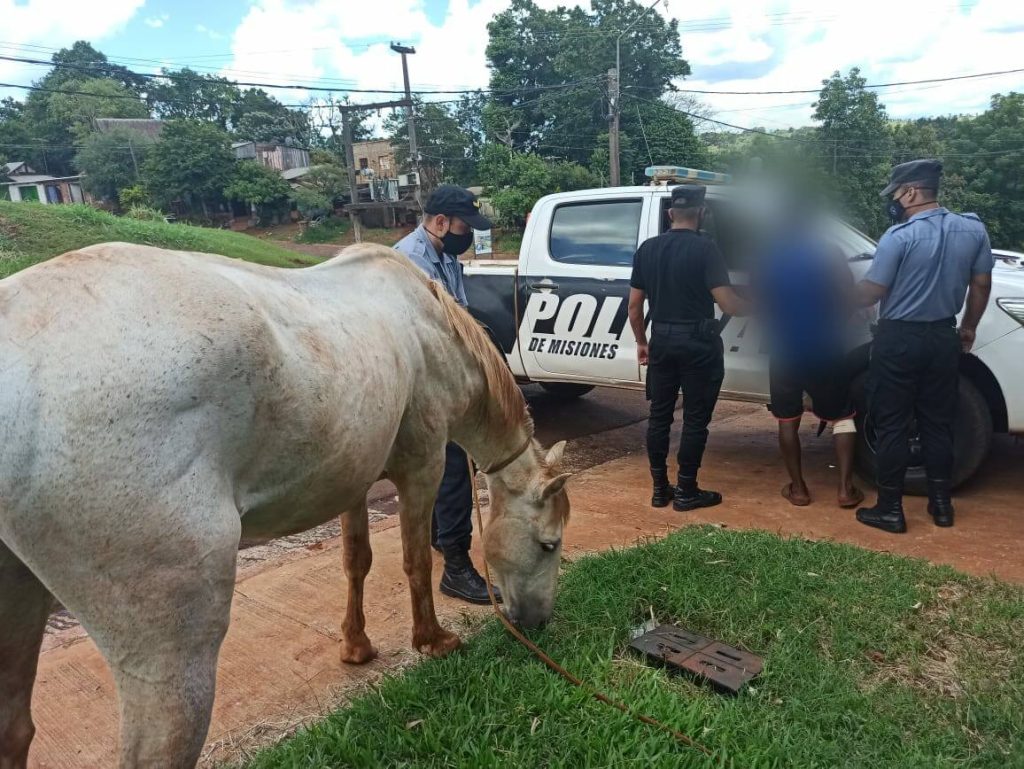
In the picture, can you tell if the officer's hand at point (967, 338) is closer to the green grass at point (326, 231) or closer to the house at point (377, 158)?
the green grass at point (326, 231)

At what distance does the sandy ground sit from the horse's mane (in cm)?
101

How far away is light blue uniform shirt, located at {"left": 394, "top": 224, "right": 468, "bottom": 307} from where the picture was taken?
12.0 ft

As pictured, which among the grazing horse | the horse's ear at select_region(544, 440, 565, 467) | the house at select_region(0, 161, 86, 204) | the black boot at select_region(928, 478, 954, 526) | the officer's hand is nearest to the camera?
the grazing horse

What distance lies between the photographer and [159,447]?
1.47 meters

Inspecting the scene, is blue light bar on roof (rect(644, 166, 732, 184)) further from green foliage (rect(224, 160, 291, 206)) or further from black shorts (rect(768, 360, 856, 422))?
green foliage (rect(224, 160, 291, 206))

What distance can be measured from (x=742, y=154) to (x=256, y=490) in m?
5.17

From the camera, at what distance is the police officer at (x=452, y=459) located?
11.8 ft

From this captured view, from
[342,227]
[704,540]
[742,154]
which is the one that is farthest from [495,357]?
[342,227]

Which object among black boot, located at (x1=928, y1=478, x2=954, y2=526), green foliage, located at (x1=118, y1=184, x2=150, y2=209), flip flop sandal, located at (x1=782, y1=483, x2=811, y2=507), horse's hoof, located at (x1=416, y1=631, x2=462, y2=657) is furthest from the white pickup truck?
green foliage, located at (x1=118, y1=184, x2=150, y2=209)

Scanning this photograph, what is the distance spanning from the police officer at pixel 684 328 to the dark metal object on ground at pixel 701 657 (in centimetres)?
186

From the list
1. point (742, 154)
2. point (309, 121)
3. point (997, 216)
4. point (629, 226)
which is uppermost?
point (309, 121)

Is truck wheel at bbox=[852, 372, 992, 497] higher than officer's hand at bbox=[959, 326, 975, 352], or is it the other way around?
officer's hand at bbox=[959, 326, 975, 352]

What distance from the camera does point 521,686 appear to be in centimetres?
256

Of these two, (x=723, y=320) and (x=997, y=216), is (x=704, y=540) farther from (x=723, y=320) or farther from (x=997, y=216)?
(x=997, y=216)
